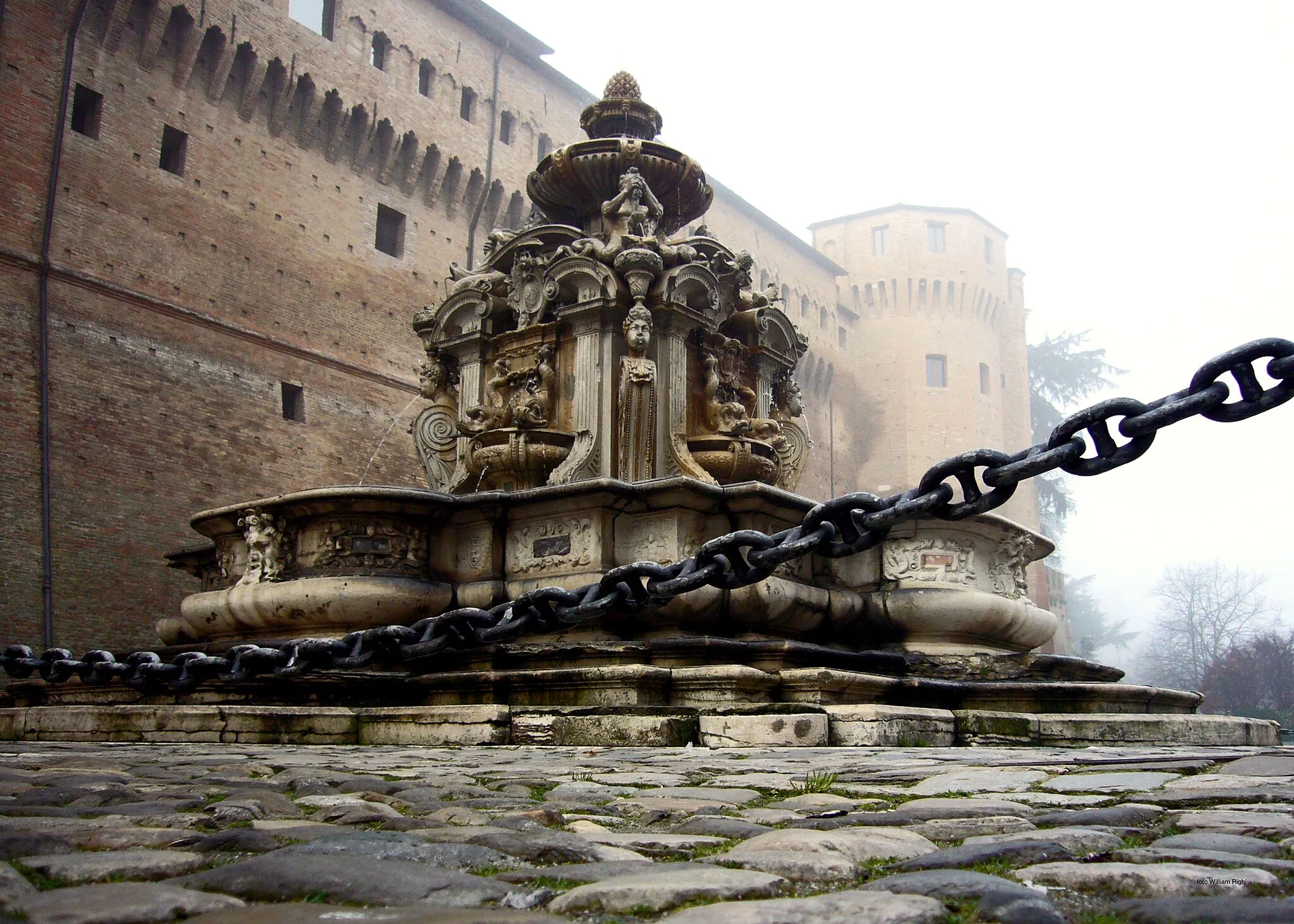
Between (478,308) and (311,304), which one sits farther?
(311,304)

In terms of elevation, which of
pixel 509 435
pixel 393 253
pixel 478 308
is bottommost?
pixel 509 435

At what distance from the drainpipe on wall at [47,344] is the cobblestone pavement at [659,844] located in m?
12.5

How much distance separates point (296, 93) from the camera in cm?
1858

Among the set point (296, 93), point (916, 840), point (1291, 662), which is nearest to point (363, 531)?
point (916, 840)

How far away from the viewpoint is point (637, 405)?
21.4 feet

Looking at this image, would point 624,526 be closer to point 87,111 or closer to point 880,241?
point 87,111

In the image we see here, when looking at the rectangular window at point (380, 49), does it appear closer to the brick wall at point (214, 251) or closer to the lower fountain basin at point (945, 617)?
the brick wall at point (214, 251)

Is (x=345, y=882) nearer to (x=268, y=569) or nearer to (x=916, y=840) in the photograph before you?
(x=916, y=840)

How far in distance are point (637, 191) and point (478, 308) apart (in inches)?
47.0

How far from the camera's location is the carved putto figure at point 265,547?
6336mm

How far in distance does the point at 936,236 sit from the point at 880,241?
1.72 metres

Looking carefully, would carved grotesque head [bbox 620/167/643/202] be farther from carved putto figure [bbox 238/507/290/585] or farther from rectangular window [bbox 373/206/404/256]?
rectangular window [bbox 373/206/404/256]

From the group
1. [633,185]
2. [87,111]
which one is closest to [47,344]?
[87,111]

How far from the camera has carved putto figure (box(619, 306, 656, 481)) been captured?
255 inches
